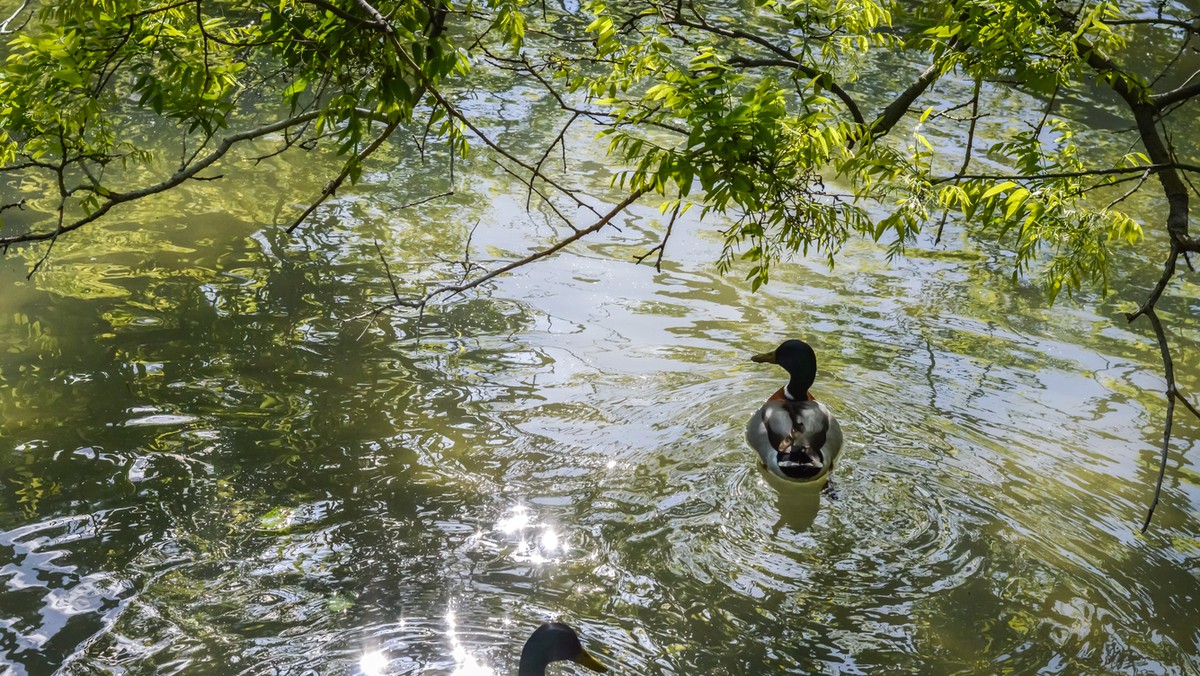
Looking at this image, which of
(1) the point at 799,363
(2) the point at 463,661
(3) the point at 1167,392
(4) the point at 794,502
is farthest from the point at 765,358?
(3) the point at 1167,392

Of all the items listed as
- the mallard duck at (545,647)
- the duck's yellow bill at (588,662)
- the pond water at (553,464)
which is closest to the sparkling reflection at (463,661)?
the pond water at (553,464)

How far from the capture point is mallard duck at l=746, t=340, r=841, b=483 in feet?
21.6

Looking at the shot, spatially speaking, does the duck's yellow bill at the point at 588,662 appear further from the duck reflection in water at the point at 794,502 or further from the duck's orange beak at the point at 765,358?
the duck's orange beak at the point at 765,358

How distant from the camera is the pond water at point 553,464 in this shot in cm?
526

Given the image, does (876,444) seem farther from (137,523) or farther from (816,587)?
(137,523)

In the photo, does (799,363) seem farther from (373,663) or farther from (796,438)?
(373,663)

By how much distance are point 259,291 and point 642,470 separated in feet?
12.0

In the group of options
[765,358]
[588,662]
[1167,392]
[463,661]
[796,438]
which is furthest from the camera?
[765,358]

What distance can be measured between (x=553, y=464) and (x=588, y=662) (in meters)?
1.95

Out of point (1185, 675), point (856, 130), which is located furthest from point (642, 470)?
point (1185, 675)

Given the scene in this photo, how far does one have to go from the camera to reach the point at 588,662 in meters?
4.83

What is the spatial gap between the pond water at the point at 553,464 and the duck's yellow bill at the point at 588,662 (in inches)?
8.9

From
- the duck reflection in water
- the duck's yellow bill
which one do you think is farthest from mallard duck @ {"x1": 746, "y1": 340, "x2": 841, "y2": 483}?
the duck's yellow bill

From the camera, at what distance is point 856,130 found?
17.2 feet
